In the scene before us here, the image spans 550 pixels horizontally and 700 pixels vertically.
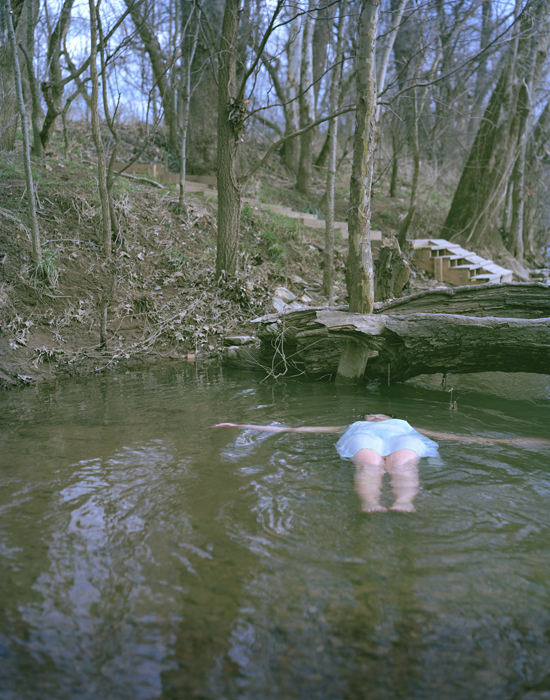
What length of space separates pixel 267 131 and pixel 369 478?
20774mm

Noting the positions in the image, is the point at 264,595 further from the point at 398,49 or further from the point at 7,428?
the point at 398,49

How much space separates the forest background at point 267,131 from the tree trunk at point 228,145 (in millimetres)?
27

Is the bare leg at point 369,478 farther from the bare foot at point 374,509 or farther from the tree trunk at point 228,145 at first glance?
the tree trunk at point 228,145

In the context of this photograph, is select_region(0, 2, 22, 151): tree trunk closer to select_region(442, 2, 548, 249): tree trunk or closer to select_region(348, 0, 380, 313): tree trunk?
select_region(348, 0, 380, 313): tree trunk

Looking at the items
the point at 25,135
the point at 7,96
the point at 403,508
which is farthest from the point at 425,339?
the point at 7,96

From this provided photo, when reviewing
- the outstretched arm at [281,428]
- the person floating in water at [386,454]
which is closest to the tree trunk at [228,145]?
the outstretched arm at [281,428]

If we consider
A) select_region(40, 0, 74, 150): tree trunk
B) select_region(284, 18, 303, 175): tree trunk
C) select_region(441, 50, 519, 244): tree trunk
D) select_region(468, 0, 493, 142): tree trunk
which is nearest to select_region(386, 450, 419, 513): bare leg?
select_region(40, 0, 74, 150): tree trunk

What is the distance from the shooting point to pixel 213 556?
282 cm

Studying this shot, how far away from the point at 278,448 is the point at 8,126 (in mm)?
9600

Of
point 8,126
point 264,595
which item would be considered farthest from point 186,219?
point 264,595

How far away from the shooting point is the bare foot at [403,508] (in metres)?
3.22

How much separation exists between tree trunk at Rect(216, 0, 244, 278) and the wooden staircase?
6137 mm

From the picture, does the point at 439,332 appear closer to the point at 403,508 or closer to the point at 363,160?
the point at 363,160

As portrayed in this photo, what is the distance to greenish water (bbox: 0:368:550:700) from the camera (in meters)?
2.01
